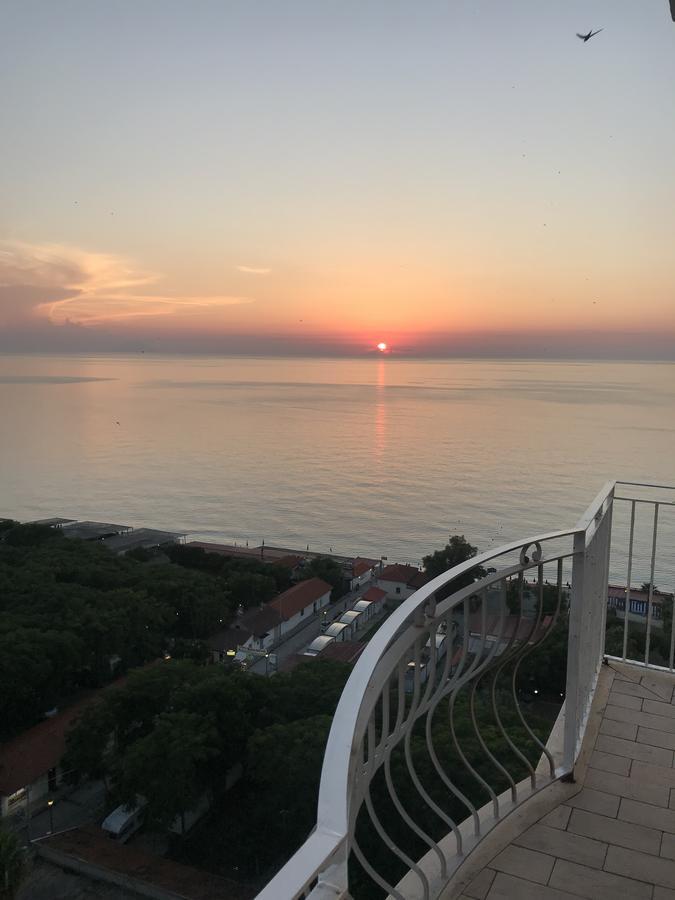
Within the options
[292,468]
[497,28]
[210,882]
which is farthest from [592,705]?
[292,468]

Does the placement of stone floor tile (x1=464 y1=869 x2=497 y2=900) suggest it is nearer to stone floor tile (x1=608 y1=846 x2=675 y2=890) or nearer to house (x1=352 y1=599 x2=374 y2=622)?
stone floor tile (x1=608 y1=846 x2=675 y2=890)

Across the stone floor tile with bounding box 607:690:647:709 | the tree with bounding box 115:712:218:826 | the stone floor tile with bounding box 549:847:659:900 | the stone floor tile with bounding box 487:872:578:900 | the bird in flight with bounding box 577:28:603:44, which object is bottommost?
the tree with bounding box 115:712:218:826

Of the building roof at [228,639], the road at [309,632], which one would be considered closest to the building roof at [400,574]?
the road at [309,632]

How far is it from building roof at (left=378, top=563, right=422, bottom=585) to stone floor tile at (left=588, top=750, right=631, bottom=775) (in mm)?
21009

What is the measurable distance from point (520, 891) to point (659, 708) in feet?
4.48

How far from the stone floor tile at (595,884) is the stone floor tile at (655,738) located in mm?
816

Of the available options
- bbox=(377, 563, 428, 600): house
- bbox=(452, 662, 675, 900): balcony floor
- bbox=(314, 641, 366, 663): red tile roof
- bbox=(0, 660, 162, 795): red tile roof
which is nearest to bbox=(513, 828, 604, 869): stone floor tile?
bbox=(452, 662, 675, 900): balcony floor

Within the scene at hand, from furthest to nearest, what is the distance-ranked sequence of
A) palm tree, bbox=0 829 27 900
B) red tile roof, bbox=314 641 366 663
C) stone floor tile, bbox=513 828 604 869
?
red tile roof, bbox=314 641 366 663, palm tree, bbox=0 829 27 900, stone floor tile, bbox=513 828 604 869

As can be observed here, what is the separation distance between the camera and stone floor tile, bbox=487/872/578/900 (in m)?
1.81

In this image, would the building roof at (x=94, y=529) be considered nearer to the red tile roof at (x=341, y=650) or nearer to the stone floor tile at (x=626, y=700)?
the red tile roof at (x=341, y=650)

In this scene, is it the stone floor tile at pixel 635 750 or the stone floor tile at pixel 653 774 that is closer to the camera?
the stone floor tile at pixel 653 774

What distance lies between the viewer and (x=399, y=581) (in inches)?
923

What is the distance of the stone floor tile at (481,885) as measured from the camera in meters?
1.81

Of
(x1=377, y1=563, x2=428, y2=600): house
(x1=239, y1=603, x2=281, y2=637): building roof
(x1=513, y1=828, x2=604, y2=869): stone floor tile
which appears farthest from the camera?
(x1=377, y1=563, x2=428, y2=600): house
